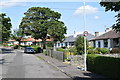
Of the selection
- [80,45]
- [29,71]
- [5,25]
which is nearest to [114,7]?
[29,71]

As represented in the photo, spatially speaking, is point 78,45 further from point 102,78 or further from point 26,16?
point 26,16

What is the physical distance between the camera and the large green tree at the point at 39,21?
1813 inches

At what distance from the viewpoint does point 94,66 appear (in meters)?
13.3

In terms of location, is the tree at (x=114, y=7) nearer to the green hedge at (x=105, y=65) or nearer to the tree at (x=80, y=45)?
the green hedge at (x=105, y=65)

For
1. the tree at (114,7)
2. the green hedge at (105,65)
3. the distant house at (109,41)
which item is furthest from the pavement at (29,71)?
the distant house at (109,41)

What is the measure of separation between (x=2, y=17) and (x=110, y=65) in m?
35.6

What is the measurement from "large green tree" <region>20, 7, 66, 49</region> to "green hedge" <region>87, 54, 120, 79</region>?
3202cm

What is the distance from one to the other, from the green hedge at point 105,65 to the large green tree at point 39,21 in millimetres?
32016

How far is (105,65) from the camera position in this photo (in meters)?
11.5

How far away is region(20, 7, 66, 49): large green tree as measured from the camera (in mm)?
46062

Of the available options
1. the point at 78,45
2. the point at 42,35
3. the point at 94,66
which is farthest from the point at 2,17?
the point at 94,66

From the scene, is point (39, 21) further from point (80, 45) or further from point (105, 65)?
point (105, 65)

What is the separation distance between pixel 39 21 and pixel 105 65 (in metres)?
36.7

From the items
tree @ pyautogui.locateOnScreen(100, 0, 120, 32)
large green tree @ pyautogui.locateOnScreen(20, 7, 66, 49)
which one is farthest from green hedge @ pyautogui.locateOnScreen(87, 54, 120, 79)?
large green tree @ pyautogui.locateOnScreen(20, 7, 66, 49)
